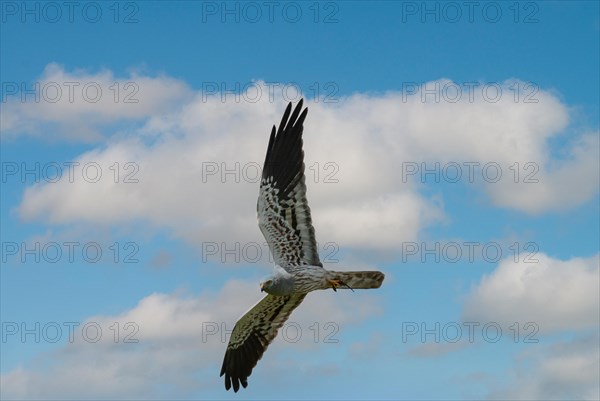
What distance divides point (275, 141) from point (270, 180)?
761mm

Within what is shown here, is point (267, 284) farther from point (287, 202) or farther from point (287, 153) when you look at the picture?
point (287, 153)

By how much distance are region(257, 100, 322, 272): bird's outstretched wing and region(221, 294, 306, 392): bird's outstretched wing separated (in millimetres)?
1232

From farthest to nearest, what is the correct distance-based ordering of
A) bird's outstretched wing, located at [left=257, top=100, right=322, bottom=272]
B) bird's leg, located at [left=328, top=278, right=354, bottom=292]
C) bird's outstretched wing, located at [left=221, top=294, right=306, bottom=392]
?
bird's outstretched wing, located at [left=221, top=294, right=306, bottom=392] < bird's outstretched wing, located at [left=257, top=100, right=322, bottom=272] < bird's leg, located at [left=328, top=278, right=354, bottom=292]

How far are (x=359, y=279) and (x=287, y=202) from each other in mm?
1986

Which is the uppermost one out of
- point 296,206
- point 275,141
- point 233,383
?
point 275,141

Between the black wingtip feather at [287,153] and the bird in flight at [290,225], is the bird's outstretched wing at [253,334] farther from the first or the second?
the black wingtip feather at [287,153]

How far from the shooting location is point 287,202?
15773 mm

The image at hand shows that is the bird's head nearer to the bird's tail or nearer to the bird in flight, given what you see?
the bird in flight

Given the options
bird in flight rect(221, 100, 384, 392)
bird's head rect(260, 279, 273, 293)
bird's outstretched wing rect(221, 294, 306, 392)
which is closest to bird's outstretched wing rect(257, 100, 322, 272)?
bird in flight rect(221, 100, 384, 392)

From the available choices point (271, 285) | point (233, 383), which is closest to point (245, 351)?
point (233, 383)

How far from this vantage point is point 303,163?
52.1 ft

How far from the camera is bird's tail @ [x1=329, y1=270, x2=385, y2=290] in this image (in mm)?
15258

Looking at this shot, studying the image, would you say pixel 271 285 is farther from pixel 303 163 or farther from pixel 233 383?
pixel 233 383

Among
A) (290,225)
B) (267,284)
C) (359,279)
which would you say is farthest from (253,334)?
(359,279)
